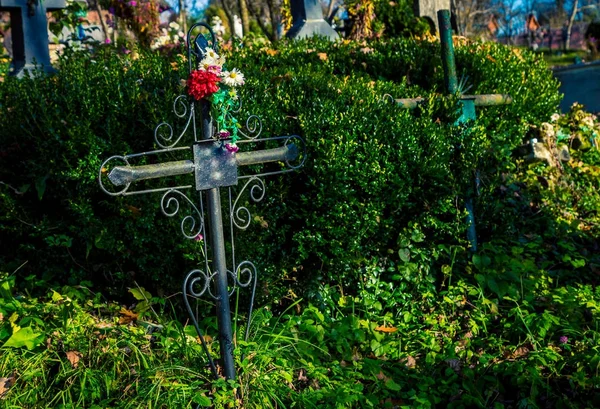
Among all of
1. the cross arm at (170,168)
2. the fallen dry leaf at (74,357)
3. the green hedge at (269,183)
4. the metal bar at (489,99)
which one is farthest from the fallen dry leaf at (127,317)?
the metal bar at (489,99)

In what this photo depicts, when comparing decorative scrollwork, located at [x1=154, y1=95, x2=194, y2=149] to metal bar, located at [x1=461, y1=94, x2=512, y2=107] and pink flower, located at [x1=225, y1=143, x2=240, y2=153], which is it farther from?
metal bar, located at [x1=461, y1=94, x2=512, y2=107]

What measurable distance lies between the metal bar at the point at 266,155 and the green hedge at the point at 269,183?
0.65 metres

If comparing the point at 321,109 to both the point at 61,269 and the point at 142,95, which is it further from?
the point at 61,269

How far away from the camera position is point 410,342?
13.8 ft

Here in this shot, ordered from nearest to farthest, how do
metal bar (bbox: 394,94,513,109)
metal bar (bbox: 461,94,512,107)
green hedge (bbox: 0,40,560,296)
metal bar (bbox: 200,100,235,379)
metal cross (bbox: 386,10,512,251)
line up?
metal bar (bbox: 200,100,235,379) → green hedge (bbox: 0,40,560,296) → metal bar (bbox: 394,94,513,109) → metal cross (bbox: 386,10,512,251) → metal bar (bbox: 461,94,512,107)

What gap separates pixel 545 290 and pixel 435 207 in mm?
886

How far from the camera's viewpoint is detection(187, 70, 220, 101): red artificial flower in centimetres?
299

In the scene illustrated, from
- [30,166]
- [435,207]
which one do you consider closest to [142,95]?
[30,166]

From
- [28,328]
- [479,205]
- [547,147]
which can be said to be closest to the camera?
[28,328]

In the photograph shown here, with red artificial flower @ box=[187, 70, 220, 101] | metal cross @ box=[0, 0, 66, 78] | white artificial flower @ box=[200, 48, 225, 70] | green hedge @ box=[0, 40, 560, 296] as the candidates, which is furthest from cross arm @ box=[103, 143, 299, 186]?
metal cross @ box=[0, 0, 66, 78]

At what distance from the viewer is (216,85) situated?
3.02 m

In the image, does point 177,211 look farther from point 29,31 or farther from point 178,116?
point 29,31

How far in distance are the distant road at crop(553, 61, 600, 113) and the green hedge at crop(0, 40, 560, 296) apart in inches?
275

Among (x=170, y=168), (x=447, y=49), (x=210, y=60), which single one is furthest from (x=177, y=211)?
(x=447, y=49)
